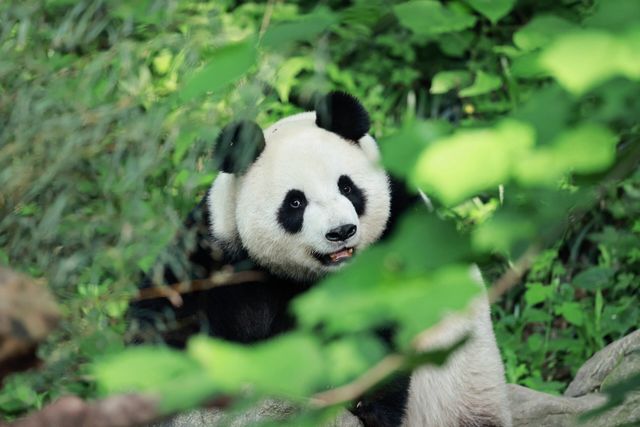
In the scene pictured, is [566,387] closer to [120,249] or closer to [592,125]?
[120,249]

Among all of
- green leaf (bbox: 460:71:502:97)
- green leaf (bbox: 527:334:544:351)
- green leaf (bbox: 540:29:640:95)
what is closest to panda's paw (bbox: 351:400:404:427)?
green leaf (bbox: 527:334:544:351)

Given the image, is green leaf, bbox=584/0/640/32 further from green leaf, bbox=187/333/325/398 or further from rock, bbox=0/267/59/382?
rock, bbox=0/267/59/382

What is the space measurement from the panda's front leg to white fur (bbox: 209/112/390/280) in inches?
18.0

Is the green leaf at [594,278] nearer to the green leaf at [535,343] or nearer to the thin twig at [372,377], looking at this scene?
the green leaf at [535,343]

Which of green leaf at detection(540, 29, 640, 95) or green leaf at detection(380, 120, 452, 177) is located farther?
green leaf at detection(380, 120, 452, 177)

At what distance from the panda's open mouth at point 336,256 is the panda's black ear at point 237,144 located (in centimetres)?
41

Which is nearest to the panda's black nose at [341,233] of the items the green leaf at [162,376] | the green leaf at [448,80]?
the green leaf at [162,376]

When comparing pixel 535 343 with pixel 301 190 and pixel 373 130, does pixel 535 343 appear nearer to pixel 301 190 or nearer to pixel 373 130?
pixel 373 130

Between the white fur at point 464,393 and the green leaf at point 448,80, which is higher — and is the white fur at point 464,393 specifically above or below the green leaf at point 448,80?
above

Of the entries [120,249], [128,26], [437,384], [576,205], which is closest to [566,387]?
[437,384]

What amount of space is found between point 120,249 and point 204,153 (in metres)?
0.60

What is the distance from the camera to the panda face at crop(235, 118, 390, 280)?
3553 mm

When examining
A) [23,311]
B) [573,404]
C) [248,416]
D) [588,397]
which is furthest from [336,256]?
[23,311]

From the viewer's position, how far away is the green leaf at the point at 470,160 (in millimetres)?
1175
